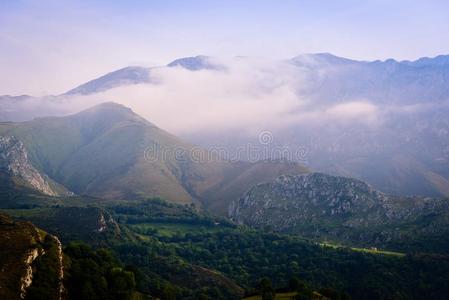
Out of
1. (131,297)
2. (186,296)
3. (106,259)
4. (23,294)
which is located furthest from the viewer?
(186,296)

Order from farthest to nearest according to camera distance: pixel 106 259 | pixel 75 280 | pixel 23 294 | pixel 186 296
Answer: pixel 186 296 < pixel 106 259 < pixel 75 280 < pixel 23 294

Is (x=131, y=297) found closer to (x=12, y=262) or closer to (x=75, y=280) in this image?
(x=75, y=280)

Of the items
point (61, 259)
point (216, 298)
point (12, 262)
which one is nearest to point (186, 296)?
point (216, 298)

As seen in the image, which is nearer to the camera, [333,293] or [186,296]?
[333,293]

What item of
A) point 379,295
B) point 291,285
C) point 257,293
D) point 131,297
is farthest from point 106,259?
point 379,295

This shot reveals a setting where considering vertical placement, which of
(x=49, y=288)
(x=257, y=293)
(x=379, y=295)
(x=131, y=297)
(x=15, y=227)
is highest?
(x=15, y=227)

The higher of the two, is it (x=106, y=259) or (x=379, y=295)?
(x=106, y=259)

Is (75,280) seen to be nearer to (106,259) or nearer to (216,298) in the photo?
(106,259)
